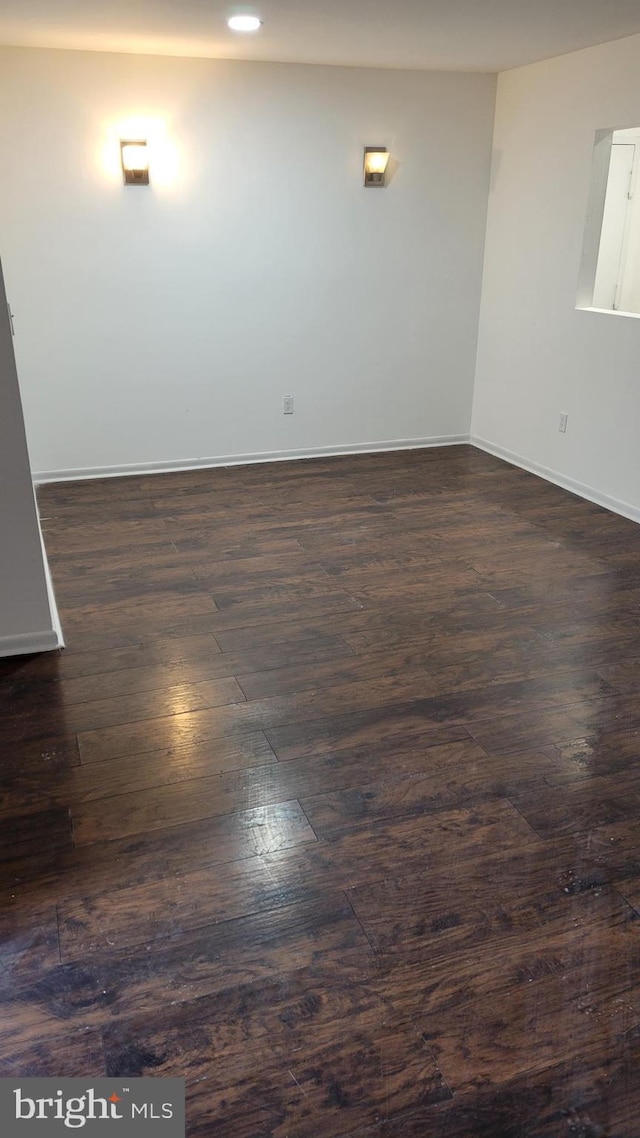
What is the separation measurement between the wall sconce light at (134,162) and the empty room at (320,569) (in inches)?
0.5

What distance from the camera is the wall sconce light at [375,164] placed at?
489 cm

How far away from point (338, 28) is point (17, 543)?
2733mm

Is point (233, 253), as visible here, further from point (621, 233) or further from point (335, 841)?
point (335, 841)

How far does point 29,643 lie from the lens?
3.00 metres

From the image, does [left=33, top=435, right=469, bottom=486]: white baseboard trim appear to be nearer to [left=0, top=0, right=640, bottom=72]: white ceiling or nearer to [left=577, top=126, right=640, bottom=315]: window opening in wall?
[left=577, top=126, right=640, bottom=315]: window opening in wall

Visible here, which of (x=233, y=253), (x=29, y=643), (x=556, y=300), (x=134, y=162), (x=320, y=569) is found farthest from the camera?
(x=233, y=253)

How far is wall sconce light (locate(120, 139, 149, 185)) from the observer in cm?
444

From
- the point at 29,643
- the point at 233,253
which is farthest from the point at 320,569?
the point at 233,253

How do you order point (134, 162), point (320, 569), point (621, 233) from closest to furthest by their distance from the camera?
1. point (320, 569)
2. point (134, 162)
3. point (621, 233)

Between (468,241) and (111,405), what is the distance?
8.36ft

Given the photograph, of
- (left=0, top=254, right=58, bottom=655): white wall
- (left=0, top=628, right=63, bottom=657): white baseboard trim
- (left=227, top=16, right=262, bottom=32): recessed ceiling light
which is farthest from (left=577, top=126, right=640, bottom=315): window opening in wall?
(left=0, top=628, right=63, bottom=657): white baseboard trim

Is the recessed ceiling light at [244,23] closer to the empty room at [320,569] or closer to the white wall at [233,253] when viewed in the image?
the empty room at [320,569]

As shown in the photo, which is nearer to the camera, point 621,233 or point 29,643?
point 29,643

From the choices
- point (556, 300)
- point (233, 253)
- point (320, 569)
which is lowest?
point (320, 569)
